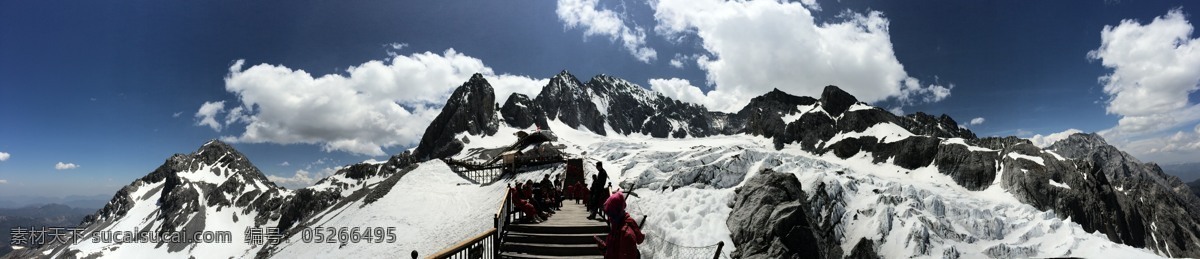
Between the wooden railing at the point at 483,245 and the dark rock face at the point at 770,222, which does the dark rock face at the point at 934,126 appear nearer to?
the dark rock face at the point at 770,222

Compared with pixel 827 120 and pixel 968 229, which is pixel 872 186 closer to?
pixel 968 229

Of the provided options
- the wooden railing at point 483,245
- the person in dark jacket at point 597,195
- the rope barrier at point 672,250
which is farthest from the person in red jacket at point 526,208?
the rope barrier at point 672,250

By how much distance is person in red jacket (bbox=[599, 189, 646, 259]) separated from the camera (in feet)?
25.5

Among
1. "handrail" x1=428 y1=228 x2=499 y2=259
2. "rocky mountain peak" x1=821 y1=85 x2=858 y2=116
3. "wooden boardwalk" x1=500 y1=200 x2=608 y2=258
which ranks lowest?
"wooden boardwalk" x1=500 y1=200 x2=608 y2=258

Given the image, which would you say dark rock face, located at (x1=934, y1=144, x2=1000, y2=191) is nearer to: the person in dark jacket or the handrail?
the person in dark jacket

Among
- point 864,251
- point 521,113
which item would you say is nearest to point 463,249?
point 864,251

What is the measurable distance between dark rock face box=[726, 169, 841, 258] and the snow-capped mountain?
4.2 inches

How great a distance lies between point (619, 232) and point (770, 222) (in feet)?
72.5

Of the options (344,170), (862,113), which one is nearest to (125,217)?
(344,170)

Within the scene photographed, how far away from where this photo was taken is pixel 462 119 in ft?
500

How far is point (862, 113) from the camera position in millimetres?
121625

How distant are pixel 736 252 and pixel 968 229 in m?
51.3

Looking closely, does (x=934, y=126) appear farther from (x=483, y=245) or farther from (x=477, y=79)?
(x=483, y=245)

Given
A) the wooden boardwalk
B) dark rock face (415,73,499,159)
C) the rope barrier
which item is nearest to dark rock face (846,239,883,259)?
the rope barrier
